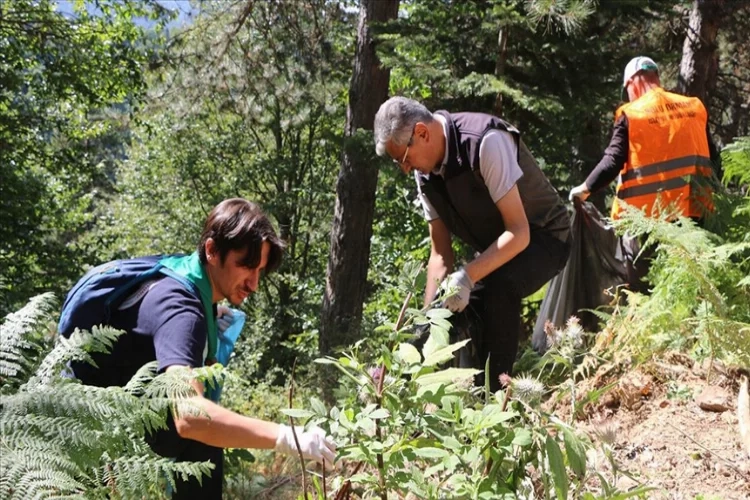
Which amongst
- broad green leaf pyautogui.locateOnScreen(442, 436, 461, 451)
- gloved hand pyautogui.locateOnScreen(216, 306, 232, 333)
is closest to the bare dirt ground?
broad green leaf pyautogui.locateOnScreen(442, 436, 461, 451)

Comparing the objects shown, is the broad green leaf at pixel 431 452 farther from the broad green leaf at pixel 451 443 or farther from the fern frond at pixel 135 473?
the fern frond at pixel 135 473

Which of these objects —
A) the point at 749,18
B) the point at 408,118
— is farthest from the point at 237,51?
the point at 408,118

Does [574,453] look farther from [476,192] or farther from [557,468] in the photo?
[476,192]

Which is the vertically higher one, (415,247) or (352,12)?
(352,12)

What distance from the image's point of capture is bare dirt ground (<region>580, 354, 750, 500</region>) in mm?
2723

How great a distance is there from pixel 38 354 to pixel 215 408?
0.62 m

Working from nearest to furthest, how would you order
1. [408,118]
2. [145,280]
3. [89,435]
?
[89,435]
[145,280]
[408,118]

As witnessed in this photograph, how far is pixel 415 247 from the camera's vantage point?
922 centimetres

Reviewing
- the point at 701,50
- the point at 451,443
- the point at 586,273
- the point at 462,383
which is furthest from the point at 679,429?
the point at 701,50

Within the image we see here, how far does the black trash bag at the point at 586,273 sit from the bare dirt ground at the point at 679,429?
1.48 metres

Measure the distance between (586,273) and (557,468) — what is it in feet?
13.2

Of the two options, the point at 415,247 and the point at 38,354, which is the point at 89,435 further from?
the point at 415,247

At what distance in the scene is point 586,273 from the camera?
5.37 m

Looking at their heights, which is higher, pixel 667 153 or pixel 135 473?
pixel 667 153
